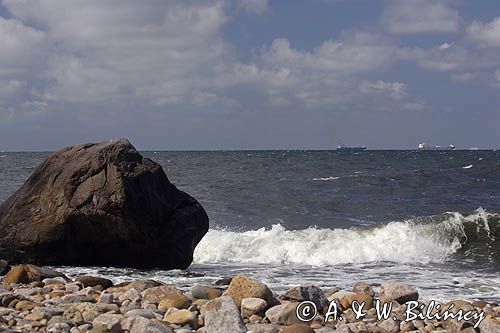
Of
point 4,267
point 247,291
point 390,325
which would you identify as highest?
point 247,291

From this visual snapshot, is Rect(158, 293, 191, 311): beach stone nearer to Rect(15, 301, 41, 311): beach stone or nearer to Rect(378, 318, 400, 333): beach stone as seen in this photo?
Rect(15, 301, 41, 311): beach stone

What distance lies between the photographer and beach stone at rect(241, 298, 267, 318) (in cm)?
729

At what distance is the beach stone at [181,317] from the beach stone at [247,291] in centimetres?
82

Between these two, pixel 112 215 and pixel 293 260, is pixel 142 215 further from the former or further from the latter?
pixel 293 260

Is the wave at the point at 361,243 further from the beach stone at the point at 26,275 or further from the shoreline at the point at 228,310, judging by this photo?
the shoreline at the point at 228,310

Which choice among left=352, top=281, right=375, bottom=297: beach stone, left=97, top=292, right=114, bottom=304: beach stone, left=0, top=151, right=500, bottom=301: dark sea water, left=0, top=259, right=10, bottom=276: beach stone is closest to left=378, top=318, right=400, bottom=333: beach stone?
left=352, top=281, right=375, bottom=297: beach stone

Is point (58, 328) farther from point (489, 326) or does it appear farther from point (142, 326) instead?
point (489, 326)

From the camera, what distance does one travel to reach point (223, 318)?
252 inches

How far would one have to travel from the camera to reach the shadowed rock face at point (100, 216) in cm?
1134

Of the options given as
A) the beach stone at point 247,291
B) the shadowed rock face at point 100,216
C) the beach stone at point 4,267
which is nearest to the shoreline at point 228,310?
the beach stone at point 247,291

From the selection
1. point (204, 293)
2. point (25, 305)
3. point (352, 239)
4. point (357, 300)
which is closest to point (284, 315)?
point (357, 300)

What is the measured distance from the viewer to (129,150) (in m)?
12.1

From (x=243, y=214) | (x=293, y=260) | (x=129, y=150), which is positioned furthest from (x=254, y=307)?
(x=243, y=214)

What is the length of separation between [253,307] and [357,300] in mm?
1400
